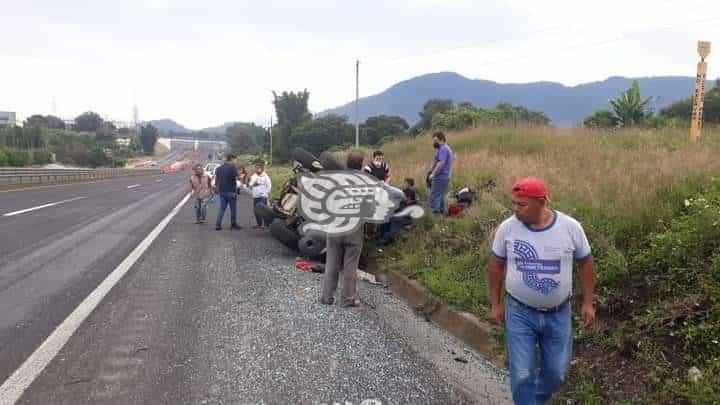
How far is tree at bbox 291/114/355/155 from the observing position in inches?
2363

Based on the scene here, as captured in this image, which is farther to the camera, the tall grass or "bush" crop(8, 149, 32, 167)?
"bush" crop(8, 149, 32, 167)

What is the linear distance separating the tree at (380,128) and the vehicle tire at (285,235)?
4548 cm

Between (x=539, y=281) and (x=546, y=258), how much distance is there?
0.16 m

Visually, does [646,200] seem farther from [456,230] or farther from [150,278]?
[150,278]

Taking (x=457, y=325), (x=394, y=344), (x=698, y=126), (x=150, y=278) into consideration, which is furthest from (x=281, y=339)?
(x=698, y=126)

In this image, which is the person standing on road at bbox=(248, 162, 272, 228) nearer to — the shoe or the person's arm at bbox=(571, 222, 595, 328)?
the shoe

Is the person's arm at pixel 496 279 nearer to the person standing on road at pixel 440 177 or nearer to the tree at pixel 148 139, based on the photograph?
the person standing on road at pixel 440 177

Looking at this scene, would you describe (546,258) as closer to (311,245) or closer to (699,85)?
(311,245)

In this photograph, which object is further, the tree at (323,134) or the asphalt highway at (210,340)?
the tree at (323,134)

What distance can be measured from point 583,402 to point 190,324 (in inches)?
147

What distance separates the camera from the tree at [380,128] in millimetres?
57725

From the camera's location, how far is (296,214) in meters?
10.1

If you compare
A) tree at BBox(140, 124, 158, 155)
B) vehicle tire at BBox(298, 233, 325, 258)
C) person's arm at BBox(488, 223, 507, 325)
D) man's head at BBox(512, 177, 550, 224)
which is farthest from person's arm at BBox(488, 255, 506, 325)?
tree at BBox(140, 124, 158, 155)

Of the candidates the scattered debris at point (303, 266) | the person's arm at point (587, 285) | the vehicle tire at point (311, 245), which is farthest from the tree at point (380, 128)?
the person's arm at point (587, 285)
